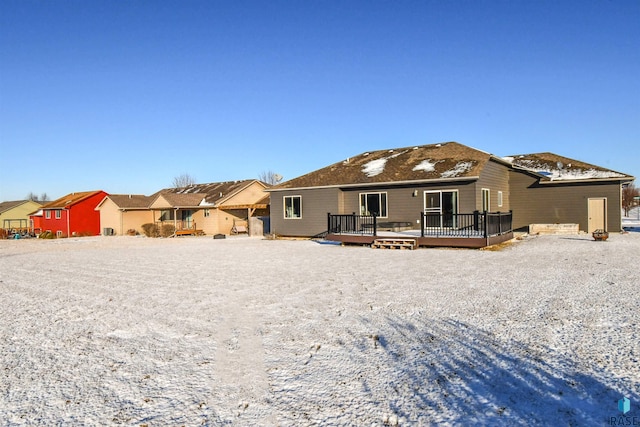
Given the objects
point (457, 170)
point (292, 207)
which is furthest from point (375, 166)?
point (457, 170)

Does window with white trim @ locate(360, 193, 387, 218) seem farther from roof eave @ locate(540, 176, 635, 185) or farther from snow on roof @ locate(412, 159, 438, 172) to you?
roof eave @ locate(540, 176, 635, 185)

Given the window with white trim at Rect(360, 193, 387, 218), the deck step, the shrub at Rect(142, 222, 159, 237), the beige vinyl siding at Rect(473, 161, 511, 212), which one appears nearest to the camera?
the deck step

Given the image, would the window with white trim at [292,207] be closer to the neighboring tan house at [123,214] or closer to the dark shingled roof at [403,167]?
the dark shingled roof at [403,167]

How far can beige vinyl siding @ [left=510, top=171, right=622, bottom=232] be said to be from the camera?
67.9 feet

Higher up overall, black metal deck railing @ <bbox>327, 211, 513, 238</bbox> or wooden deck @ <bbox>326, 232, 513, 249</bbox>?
black metal deck railing @ <bbox>327, 211, 513, 238</bbox>

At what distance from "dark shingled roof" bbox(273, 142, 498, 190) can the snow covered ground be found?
9.45 m

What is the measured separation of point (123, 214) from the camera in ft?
110

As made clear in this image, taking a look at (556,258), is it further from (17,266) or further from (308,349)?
(17,266)

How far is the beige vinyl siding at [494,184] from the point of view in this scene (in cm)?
1772

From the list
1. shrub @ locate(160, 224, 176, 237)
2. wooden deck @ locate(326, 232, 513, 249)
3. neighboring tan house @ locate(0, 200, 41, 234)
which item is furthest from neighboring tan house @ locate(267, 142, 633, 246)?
neighboring tan house @ locate(0, 200, 41, 234)

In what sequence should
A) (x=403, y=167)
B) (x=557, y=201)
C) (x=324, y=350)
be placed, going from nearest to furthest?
(x=324, y=350)
(x=403, y=167)
(x=557, y=201)

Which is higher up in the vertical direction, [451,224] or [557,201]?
[557,201]

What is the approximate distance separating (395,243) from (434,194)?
407 centimetres

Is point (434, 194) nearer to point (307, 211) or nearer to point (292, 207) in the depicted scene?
point (307, 211)
